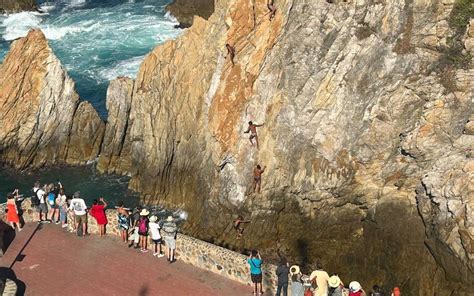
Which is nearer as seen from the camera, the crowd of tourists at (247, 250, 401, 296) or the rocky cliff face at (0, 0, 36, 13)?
the crowd of tourists at (247, 250, 401, 296)

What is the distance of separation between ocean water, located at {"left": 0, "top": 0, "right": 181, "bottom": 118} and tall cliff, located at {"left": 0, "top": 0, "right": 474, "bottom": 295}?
55.0ft

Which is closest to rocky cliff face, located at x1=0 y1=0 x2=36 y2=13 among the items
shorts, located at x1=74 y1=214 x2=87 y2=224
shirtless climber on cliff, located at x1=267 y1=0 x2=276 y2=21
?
shirtless climber on cliff, located at x1=267 y1=0 x2=276 y2=21

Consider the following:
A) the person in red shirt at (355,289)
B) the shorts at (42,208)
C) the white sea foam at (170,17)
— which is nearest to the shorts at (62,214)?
the shorts at (42,208)

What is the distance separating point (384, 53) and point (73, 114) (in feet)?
66.0

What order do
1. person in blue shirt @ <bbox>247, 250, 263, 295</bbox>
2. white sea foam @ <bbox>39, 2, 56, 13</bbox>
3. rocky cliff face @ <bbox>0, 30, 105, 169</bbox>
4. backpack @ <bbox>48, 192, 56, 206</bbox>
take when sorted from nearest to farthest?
person in blue shirt @ <bbox>247, 250, 263, 295</bbox>, backpack @ <bbox>48, 192, 56, 206</bbox>, rocky cliff face @ <bbox>0, 30, 105, 169</bbox>, white sea foam @ <bbox>39, 2, 56, 13</bbox>

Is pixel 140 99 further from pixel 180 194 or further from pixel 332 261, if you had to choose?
pixel 332 261

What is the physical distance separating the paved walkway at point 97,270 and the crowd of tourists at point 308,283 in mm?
1497

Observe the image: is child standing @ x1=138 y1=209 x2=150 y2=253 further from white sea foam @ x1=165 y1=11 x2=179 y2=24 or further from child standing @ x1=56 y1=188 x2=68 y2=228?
white sea foam @ x1=165 y1=11 x2=179 y2=24

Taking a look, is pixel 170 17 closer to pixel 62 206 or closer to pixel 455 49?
pixel 62 206

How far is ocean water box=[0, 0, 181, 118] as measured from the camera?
5012 centimetres

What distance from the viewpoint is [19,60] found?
38688mm

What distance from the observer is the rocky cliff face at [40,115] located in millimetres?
37625

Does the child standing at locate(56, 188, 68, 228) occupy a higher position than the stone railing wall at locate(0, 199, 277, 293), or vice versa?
the child standing at locate(56, 188, 68, 228)

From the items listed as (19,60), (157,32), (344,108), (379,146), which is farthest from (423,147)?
(157,32)
